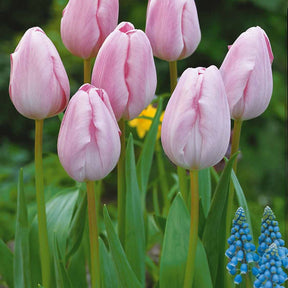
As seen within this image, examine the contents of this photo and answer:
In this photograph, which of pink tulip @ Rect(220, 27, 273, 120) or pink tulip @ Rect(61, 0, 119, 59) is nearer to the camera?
pink tulip @ Rect(220, 27, 273, 120)

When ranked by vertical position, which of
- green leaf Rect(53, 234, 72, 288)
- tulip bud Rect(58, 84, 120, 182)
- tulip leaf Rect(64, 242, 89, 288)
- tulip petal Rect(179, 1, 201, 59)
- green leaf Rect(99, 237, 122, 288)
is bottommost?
tulip leaf Rect(64, 242, 89, 288)

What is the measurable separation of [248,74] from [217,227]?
28 centimetres

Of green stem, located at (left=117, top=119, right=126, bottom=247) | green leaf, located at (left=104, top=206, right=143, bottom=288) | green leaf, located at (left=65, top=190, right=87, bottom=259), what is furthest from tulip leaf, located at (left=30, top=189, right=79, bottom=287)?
green leaf, located at (left=104, top=206, right=143, bottom=288)


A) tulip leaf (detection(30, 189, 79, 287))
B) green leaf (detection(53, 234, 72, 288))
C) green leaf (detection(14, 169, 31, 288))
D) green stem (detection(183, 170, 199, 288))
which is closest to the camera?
green stem (detection(183, 170, 199, 288))

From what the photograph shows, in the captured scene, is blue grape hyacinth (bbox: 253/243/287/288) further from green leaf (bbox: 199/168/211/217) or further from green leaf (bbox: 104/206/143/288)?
green leaf (bbox: 199/168/211/217)

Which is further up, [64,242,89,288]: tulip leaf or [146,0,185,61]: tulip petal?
[146,0,185,61]: tulip petal

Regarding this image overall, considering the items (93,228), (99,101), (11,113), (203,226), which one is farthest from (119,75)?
(11,113)

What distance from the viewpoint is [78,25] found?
112 centimetres

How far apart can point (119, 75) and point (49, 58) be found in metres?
0.12

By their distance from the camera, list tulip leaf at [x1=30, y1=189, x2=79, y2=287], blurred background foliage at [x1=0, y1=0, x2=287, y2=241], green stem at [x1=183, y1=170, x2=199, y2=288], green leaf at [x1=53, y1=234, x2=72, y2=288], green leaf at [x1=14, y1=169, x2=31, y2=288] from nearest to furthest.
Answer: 1. green stem at [x1=183, y1=170, x2=199, y2=288]
2. green leaf at [x1=53, y1=234, x2=72, y2=288]
3. green leaf at [x1=14, y1=169, x2=31, y2=288]
4. tulip leaf at [x1=30, y1=189, x2=79, y2=287]
5. blurred background foliage at [x1=0, y1=0, x2=287, y2=241]

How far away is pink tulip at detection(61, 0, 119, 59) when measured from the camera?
44.2 inches

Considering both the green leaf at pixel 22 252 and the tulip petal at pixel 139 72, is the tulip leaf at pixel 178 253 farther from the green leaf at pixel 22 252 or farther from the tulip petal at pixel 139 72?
the green leaf at pixel 22 252

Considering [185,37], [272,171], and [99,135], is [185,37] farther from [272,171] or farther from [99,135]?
[272,171]

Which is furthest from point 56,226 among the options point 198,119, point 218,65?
point 218,65
